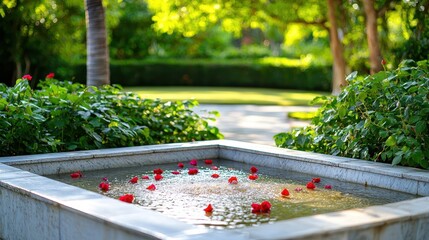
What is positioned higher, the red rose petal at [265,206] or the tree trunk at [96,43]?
the tree trunk at [96,43]

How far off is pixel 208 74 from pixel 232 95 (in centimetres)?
529

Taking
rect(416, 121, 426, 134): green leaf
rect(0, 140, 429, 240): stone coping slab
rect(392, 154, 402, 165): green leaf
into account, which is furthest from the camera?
rect(416, 121, 426, 134): green leaf

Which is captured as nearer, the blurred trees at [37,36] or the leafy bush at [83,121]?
the leafy bush at [83,121]

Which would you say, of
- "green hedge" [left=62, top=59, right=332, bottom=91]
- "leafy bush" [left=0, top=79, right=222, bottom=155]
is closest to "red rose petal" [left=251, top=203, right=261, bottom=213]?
"leafy bush" [left=0, top=79, right=222, bottom=155]

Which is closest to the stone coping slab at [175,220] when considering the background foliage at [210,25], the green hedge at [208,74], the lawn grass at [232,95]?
the background foliage at [210,25]

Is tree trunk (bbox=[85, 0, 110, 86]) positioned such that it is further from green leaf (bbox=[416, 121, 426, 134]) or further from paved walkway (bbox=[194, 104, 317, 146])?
green leaf (bbox=[416, 121, 426, 134])

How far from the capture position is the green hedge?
29.6 meters

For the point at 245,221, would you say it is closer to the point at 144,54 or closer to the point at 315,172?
the point at 315,172

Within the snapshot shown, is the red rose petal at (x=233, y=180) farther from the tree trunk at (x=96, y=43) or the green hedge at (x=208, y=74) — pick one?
the green hedge at (x=208, y=74)

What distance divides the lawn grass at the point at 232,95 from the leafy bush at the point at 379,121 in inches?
550

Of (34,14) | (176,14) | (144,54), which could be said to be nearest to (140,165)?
(176,14)

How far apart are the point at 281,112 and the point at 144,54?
51.8 ft

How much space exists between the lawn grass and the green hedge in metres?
0.61

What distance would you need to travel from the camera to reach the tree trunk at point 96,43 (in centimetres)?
922
